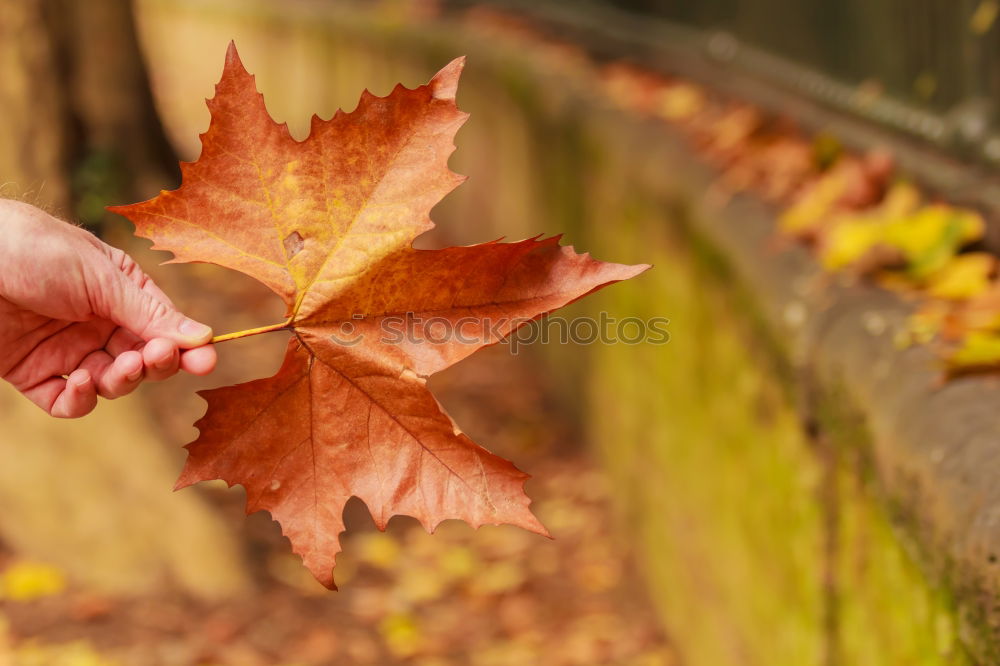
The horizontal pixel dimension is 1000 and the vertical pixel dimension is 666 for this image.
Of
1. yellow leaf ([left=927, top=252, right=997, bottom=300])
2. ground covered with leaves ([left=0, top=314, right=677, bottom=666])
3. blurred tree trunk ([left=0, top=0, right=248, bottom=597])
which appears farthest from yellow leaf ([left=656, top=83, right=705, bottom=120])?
yellow leaf ([left=927, top=252, right=997, bottom=300])

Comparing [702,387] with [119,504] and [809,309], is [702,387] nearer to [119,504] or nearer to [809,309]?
[809,309]

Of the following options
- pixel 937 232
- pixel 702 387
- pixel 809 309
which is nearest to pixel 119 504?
pixel 702 387

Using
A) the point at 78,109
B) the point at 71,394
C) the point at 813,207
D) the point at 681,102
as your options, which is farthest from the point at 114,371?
the point at 681,102

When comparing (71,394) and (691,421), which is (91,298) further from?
(691,421)

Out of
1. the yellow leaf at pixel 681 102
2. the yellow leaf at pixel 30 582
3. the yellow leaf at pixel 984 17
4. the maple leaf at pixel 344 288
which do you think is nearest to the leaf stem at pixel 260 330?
the maple leaf at pixel 344 288

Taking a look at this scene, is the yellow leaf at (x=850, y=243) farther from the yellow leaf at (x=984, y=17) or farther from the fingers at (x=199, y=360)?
the fingers at (x=199, y=360)

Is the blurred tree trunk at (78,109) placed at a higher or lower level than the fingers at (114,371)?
higher

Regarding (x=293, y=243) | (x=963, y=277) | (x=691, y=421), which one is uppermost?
(x=691, y=421)
